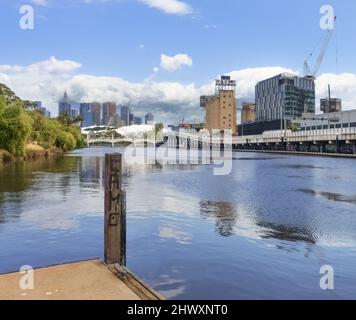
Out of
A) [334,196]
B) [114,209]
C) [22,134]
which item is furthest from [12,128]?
[114,209]

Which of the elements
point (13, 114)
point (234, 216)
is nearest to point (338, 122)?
point (13, 114)

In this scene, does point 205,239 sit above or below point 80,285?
below

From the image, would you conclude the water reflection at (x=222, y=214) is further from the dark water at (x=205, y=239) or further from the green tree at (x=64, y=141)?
the green tree at (x=64, y=141)

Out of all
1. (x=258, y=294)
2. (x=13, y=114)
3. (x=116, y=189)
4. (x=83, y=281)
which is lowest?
(x=258, y=294)

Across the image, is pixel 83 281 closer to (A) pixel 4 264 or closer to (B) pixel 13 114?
(A) pixel 4 264

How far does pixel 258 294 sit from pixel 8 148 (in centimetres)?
6937

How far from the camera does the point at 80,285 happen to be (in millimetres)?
10234

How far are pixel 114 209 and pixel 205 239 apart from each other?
270 inches

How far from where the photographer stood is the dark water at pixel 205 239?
1338 cm

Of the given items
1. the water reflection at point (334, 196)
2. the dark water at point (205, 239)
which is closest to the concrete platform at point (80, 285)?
the dark water at point (205, 239)

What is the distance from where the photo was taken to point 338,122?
170625 millimetres

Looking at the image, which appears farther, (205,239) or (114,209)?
(205,239)

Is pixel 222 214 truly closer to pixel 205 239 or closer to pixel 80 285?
pixel 205 239

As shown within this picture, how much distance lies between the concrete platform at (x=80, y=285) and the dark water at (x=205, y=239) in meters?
2.00
